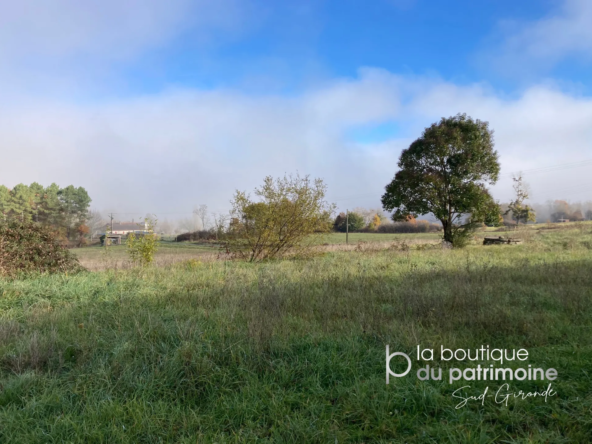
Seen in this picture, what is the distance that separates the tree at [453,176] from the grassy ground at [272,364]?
11654 millimetres

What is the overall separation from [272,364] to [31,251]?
25.5 feet

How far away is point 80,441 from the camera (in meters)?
2.21

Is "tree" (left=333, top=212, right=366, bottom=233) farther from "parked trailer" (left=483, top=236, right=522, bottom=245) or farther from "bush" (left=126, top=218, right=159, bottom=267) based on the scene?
"bush" (left=126, top=218, right=159, bottom=267)

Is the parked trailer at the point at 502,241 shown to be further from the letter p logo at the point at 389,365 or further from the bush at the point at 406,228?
the bush at the point at 406,228

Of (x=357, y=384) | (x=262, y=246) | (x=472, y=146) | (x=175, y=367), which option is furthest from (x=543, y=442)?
(x=472, y=146)

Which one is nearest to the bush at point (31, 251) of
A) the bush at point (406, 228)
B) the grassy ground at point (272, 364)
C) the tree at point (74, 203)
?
the grassy ground at point (272, 364)

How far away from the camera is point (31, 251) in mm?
7672

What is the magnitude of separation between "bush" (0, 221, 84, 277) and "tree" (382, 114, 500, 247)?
51.6ft

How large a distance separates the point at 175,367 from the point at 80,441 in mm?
927

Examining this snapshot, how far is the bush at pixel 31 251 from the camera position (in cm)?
729

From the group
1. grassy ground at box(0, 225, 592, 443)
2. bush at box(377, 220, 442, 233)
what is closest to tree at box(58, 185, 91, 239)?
bush at box(377, 220, 442, 233)

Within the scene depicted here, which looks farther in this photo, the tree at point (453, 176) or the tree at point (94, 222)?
the tree at point (94, 222)

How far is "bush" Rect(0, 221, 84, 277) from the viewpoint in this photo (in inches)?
287

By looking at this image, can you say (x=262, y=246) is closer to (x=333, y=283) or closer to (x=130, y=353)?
(x=333, y=283)
